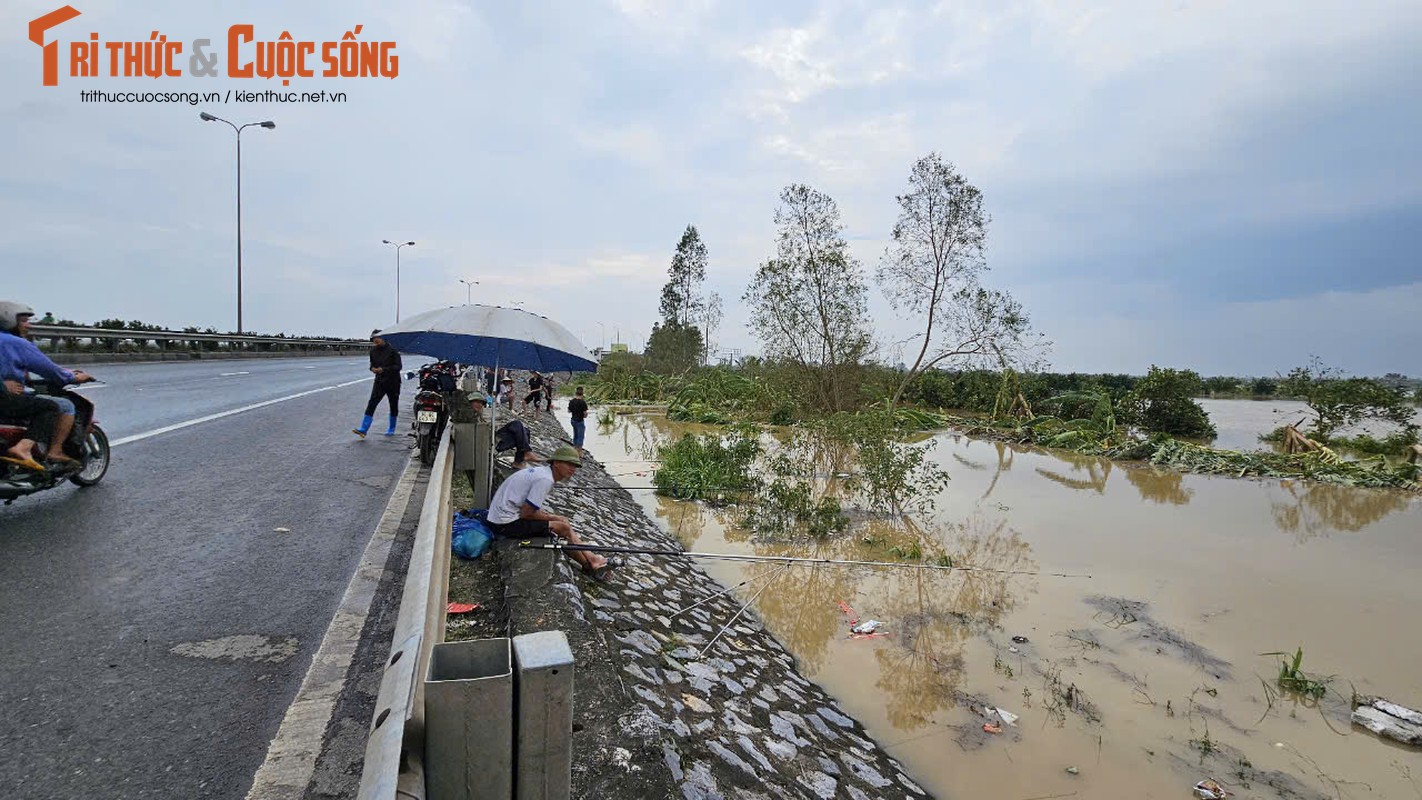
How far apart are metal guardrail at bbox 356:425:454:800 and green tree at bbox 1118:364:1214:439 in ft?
80.1

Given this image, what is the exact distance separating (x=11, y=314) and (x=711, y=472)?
8054 mm

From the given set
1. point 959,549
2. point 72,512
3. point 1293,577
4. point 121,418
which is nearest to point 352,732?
point 72,512

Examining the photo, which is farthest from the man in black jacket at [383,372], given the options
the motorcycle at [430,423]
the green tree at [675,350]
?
the green tree at [675,350]

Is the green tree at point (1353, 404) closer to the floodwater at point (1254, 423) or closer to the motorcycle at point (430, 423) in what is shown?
the floodwater at point (1254, 423)

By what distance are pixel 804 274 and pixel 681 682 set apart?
1831 centimetres

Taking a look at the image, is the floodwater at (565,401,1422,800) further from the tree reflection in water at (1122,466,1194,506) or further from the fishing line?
the tree reflection in water at (1122,466,1194,506)

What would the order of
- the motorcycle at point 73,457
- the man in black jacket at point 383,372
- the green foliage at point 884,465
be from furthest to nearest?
1. the green foliage at point 884,465
2. the man in black jacket at point 383,372
3. the motorcycle at point 73,457

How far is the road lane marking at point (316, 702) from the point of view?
7.44ft

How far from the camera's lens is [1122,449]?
17.7m

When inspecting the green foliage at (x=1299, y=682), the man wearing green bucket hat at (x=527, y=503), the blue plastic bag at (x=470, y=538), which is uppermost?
the man wearing green bucket hat at (x=527, y=503)

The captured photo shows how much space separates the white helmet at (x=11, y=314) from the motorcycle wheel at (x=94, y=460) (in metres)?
0.94

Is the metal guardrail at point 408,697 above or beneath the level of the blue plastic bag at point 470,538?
above

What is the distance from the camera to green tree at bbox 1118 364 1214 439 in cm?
2161

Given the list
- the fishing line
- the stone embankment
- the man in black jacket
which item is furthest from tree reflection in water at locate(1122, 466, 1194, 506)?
the man in black jacket
